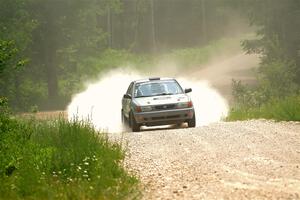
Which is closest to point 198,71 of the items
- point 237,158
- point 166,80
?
point 166,80

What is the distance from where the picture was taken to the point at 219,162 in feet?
35.4

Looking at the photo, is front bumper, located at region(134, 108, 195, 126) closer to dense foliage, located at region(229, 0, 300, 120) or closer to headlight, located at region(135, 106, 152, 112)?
headlight, located at region(135, 106, 152, 112)

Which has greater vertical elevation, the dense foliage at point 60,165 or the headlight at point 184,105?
the headlight at point 184,105

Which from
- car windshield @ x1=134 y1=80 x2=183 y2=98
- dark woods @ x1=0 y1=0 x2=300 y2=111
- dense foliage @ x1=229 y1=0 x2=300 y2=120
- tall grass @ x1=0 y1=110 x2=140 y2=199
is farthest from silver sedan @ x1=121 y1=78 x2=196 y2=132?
tall grass @ x1=0 y1=110 x2=140 y2=199

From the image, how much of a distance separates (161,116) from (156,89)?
5.05 ft

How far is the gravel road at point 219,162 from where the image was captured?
27.5 feet

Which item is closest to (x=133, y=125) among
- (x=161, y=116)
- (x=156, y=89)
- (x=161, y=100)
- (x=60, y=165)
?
(x=161, y=116)

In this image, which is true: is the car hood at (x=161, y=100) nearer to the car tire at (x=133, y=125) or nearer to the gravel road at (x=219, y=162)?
the car tire at (x=133, y=125)

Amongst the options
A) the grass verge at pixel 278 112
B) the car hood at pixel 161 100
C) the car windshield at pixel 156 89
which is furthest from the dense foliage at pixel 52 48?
the grass verge at pixel 278 112

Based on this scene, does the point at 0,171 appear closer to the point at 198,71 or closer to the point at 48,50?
the point at 48,50

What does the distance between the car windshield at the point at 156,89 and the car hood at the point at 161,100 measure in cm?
39

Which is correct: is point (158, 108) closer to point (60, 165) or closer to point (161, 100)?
point (161, 100)

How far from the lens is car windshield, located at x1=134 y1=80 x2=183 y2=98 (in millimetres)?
19719

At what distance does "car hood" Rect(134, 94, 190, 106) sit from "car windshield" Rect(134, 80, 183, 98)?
15.5 inches
